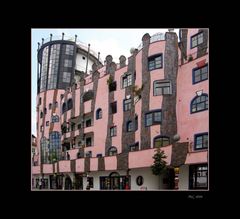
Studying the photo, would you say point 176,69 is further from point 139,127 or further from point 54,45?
point 54,45

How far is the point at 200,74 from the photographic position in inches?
203

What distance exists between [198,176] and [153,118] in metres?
1.50

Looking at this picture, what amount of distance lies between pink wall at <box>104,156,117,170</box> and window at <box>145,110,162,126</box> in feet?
3.10

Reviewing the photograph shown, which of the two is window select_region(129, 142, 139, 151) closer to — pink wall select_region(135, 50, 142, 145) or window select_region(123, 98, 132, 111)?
pink wall select_region(135, 50, 142, 145)

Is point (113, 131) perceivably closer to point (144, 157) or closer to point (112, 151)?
point (112, 151)

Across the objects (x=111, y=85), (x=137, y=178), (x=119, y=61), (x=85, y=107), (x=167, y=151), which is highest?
(x=119, y=61)

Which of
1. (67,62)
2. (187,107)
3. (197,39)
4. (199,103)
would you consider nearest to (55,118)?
(67,62)

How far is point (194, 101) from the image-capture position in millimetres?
5395

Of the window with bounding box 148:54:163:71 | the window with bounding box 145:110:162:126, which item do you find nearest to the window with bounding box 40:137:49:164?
the window with bounding box 145:110:162:126

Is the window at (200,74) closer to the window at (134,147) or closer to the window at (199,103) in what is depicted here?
the window at (199,103)

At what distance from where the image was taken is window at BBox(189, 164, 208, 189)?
446cm

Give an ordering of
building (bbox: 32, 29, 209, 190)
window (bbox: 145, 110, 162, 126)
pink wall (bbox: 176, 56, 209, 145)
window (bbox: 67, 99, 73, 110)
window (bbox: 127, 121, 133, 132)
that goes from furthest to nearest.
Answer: window (bbox: 67, 99, 73, 110)
window (bbox: 127, 121, 133, 132)
window (bbox: 145, 110, 162, 126)
building (bbox: 32, 29, 209, 190)
pink wall (bbox: 176, 56, 209, 145)

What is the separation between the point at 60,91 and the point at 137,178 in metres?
2.38
